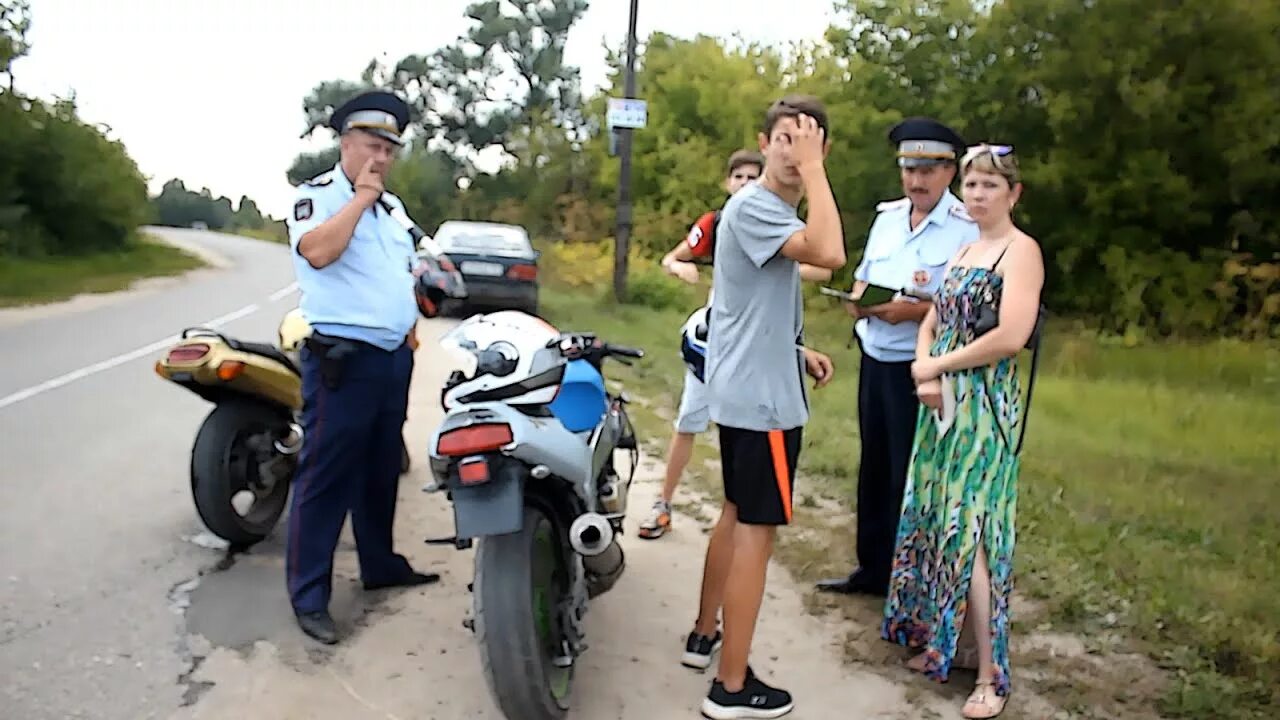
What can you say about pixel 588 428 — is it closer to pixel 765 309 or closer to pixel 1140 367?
pixel 765 309

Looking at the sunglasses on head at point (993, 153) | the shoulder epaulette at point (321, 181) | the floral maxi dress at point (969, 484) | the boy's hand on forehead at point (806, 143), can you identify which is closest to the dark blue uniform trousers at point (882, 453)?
the floral maxi dress at point (969, 484)

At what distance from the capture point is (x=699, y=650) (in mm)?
3895

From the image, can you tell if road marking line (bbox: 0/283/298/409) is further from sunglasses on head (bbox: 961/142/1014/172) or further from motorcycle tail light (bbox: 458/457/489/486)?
sunglasses on head (bbox: 961/142/1014/172)

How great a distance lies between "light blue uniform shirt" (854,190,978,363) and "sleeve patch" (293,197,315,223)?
2053 mm

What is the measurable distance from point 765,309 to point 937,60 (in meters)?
13.8

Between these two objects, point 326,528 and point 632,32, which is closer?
point 326,528

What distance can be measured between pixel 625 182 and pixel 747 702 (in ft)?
48.2

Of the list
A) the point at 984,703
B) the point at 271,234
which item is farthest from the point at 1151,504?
the point at 271,234

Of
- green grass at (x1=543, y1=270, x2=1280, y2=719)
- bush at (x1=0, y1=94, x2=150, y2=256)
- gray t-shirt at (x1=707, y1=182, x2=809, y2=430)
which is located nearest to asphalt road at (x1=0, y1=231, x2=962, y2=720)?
green grass at (x1=543, y1=270, x2=1280, y2=719)

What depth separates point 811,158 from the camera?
10.6ft

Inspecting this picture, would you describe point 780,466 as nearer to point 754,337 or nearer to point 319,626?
point 754,337

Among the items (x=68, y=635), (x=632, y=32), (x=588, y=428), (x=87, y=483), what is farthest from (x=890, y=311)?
(x=632, y=32)

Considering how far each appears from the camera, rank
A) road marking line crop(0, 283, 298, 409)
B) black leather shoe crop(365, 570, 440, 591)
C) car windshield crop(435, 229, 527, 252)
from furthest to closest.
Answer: car windshield crop(435, 229, 527, 252) → road marking line crop(0, 283, 298, 409) → black leather shoe crop(365, 570, 440, 591)

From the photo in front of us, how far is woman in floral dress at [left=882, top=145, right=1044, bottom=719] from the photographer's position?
11.5ft
